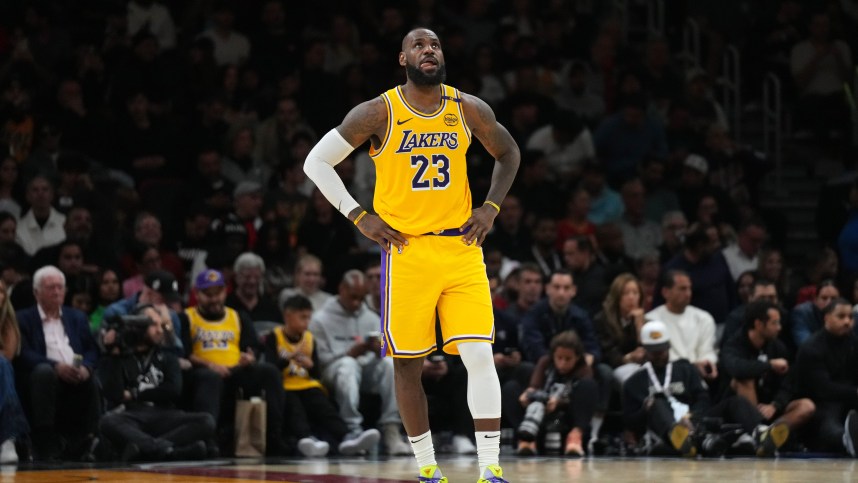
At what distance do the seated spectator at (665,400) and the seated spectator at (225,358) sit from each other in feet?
8.83

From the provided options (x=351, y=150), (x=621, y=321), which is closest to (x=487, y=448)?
(x=351, y=150)

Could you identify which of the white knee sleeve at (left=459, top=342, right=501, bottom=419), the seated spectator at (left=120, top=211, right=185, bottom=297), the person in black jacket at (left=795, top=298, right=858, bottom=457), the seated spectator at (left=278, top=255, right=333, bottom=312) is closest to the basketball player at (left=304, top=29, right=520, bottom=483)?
the white knee sleeve at (left=459, top=342, right=501, bottom=419)

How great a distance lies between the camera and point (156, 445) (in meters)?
11.2

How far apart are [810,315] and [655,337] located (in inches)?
63.6

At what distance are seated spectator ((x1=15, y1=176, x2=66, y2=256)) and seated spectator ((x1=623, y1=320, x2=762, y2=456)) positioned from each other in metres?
5.01

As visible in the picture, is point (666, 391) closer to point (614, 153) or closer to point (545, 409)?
point (545, 409)

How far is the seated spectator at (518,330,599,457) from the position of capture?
11.8m

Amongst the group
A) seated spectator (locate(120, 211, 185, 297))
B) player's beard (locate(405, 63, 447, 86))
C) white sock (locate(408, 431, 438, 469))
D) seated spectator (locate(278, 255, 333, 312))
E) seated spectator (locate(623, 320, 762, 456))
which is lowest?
white sock (locate(408, 431, 438, 469))

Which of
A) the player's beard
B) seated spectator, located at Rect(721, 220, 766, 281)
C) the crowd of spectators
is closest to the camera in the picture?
the player's beard

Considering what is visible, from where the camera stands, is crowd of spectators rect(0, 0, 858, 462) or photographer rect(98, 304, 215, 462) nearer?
photographer rect(98, 304, 215, 462)

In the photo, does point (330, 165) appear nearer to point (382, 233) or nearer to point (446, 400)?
point (382, 233)

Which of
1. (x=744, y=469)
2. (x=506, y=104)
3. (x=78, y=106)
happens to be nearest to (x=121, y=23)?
(x=78, y=106)

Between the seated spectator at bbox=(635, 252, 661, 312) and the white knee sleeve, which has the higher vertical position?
the seated spectator at bbox=(635, 252, 661, 312)

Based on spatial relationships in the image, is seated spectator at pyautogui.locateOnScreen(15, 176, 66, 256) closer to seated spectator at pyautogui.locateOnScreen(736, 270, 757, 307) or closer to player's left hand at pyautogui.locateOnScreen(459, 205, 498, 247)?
seated spectator at pyautogui.locateOnScreen(736, 270, 757, 307)
